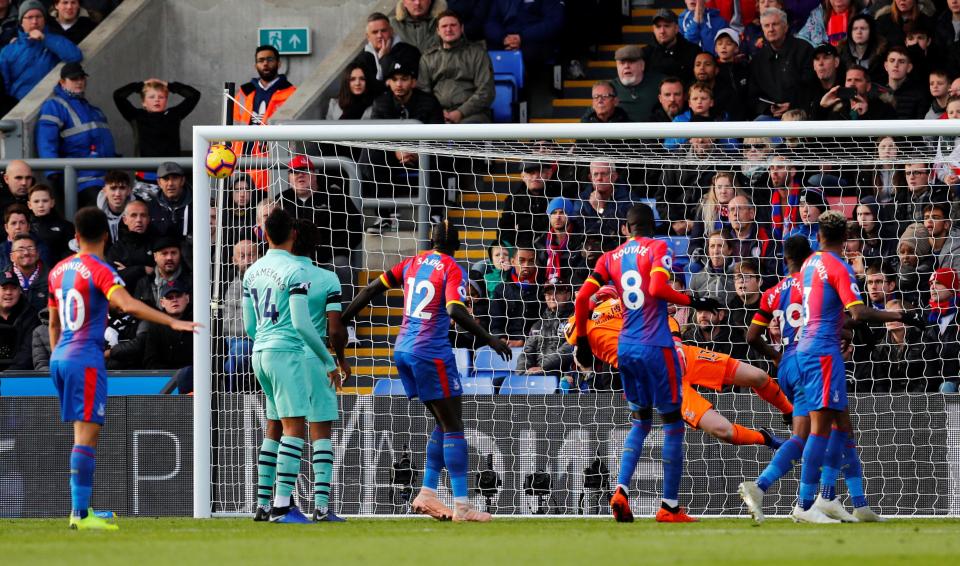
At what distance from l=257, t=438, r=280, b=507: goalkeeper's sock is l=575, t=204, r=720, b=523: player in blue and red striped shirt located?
2.24 m

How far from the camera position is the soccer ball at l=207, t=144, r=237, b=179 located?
1121 cm

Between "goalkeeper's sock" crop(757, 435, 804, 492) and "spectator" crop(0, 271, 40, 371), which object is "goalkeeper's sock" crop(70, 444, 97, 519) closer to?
"goalkeeper's sock" crop(757, 435, 804, 492)

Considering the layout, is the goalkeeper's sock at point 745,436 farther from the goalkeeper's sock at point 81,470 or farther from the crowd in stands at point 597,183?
the goalkeeper's sock at point 81,470

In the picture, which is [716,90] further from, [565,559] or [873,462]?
[565,559]

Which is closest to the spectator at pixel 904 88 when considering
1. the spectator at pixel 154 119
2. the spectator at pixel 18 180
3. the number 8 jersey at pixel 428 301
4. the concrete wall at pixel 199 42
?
the number 8 jersey at pixel 428 301

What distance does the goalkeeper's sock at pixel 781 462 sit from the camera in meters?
10.0

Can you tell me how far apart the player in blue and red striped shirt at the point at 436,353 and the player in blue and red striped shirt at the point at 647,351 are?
82cm

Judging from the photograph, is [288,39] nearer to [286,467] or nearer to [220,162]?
[220,162]

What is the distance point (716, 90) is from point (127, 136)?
22.7 ft

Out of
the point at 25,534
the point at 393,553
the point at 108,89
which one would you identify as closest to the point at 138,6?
the point at 108,89

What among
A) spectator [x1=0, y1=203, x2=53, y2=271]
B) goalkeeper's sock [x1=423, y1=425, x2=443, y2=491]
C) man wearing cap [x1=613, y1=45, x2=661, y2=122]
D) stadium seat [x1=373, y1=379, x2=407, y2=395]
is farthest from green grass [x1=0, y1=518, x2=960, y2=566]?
Answer: man wearing cap [x1=613, y1=45, x2=661, y2=122]

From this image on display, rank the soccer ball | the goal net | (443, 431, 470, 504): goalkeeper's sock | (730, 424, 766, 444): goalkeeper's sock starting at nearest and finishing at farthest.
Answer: (443, 431, 470, 504): goalkeeper's sock → (730, 424, 766, 444): goalkeeper's sock → the soccer ball → the goal net

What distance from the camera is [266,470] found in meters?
10.1

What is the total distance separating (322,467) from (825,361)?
3.28m
